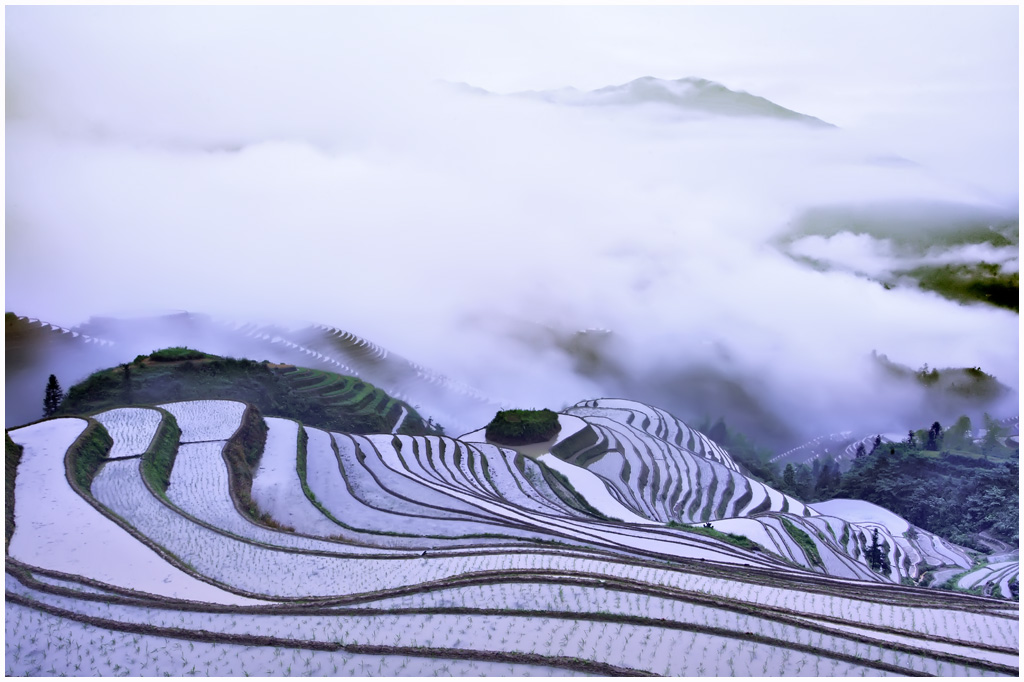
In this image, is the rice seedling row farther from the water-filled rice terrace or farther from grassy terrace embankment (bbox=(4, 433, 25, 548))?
grassy terrace embankment (bbox=(4, 433, 25, 548))

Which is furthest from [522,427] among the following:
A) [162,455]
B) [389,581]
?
[389,581]

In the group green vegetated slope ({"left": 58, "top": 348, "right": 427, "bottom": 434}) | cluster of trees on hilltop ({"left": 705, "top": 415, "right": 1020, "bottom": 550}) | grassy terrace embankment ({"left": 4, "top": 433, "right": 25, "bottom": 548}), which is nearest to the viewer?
grassy terrace embankment ({"left": 4, "top": 433, "right": 25, "bottom": 548})

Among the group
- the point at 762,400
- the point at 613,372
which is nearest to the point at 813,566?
the point at 613,372

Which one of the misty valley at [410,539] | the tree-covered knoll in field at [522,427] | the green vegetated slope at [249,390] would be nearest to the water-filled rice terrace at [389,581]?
the misty valley at [410,539]

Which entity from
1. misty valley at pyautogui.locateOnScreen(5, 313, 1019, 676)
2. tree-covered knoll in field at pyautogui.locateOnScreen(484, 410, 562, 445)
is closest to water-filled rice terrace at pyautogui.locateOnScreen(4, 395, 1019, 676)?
misty valley at pyautogui.locateOnScreen(5, 313, 1019, 676)

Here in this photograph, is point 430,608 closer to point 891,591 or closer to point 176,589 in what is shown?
point 176,589

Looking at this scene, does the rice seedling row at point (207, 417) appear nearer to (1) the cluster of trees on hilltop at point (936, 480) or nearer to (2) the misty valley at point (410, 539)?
(2) the misty valley at point (410, 539)

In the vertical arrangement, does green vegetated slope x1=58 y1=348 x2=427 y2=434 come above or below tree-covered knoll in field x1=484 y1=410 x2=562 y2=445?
above

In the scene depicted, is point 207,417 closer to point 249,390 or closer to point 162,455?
point 162,455
